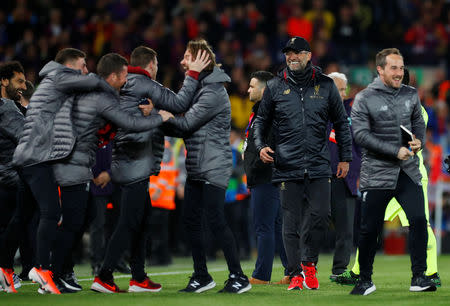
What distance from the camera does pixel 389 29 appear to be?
21625mm

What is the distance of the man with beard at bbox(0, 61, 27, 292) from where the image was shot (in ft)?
30.5

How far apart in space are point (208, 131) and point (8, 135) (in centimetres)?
221

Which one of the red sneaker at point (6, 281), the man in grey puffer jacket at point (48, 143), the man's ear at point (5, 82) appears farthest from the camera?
the man's ear at point (5, 82)

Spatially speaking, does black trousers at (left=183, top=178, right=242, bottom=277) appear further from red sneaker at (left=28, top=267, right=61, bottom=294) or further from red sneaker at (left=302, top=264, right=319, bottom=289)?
red sneaker at (left=28, top=267, right=61, bottom=294)

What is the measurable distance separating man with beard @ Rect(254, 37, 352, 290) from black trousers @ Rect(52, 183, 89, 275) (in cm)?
172

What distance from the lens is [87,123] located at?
8.25 m

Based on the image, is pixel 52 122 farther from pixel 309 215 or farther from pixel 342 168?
pixel 342 168

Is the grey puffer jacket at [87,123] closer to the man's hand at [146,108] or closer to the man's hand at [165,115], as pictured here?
the man's hand at [165,115]

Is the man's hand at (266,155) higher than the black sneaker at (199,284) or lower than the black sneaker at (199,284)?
higher

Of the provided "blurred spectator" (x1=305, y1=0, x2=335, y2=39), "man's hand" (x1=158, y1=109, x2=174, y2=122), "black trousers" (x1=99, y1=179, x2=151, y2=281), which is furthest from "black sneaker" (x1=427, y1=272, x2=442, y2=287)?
"blurred spectator" (x1=305, y1=0, x2=335, y2=39)

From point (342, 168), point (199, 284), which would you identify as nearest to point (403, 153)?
point (342, 168)

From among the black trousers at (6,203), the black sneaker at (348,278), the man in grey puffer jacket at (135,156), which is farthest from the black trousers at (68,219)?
the black sneaker at (348,278)

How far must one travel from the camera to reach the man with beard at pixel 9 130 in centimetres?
929

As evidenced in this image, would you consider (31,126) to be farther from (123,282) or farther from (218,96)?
(123,282)
